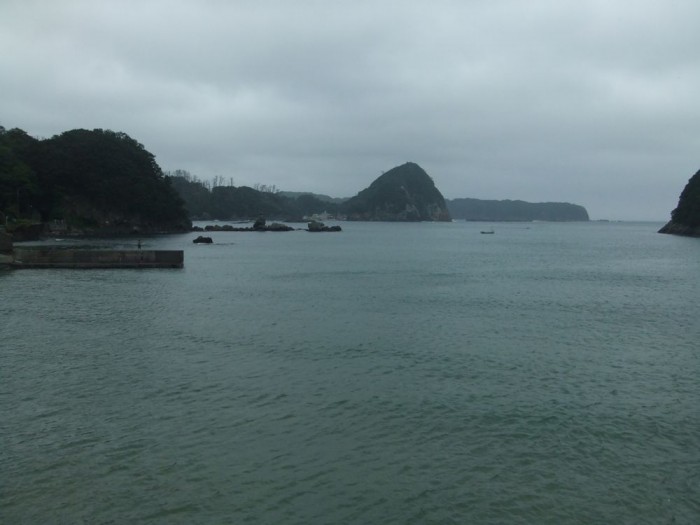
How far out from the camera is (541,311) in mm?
34188

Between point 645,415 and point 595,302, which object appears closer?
point 645,415

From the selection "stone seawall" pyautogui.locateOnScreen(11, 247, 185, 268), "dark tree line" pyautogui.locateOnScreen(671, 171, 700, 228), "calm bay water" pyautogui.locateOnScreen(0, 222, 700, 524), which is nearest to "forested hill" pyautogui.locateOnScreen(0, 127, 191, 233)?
"stone seawall" pyautogui.locateOnScreen(11, 247, 185, 268)

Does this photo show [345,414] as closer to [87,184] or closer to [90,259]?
[90,259]

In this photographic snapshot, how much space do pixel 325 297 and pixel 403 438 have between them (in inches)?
998

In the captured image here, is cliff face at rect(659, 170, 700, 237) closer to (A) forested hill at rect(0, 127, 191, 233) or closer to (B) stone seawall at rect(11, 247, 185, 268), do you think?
(A) forested hill at rect(0, 127, 191, 233)

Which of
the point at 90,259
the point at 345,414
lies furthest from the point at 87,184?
the point at 345,414

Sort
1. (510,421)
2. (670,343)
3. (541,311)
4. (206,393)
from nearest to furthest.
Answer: (510,421) → (206,393) → (670,343) → (541,311)

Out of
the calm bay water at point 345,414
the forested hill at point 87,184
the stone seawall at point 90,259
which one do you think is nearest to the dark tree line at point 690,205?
the calm bay water at point 345,414

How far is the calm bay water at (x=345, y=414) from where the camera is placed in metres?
10.8

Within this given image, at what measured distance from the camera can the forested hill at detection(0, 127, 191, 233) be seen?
4080 inches

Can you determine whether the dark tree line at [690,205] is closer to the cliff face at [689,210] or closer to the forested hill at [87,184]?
the cliff face at [689,210]

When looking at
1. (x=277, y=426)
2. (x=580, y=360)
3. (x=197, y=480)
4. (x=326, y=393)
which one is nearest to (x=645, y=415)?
(x=580, y=360)

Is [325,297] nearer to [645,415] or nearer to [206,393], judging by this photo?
[206,393]

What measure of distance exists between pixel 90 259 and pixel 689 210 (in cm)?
14926
